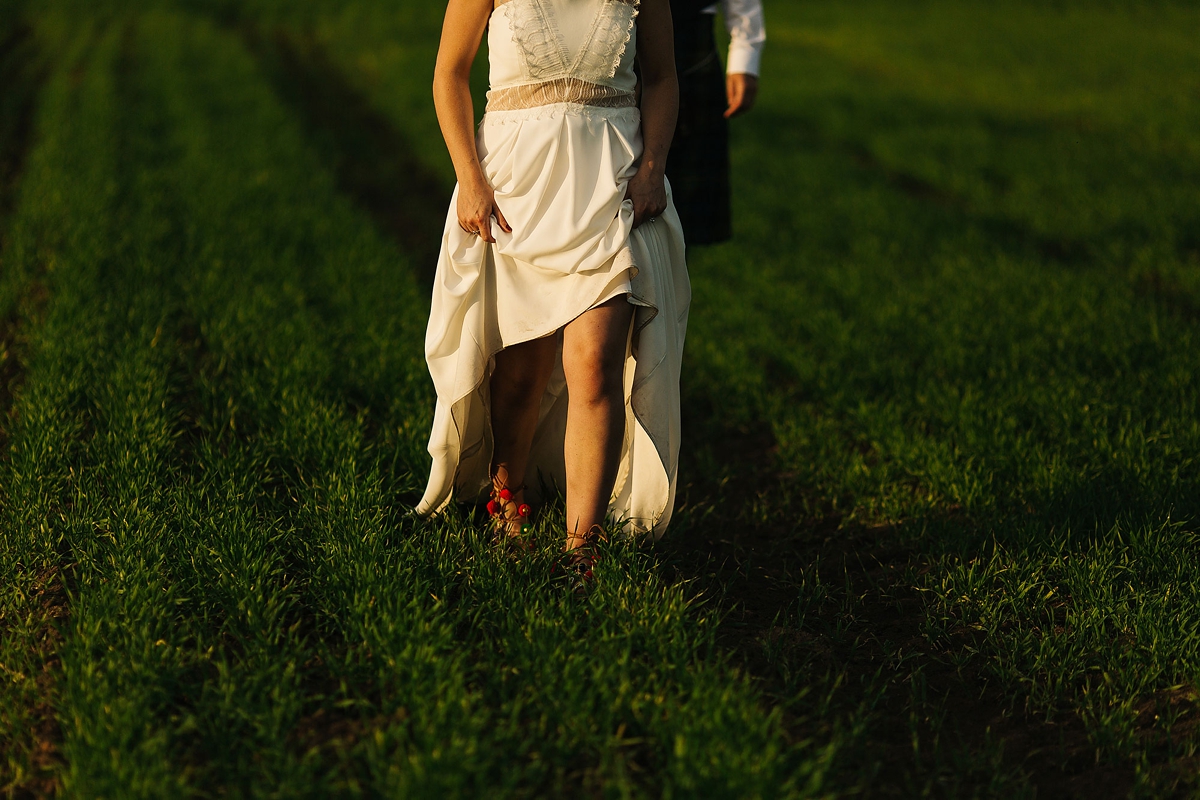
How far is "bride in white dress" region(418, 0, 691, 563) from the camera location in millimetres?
2865

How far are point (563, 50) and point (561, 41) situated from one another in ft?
0.08

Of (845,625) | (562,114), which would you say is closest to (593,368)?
(562,114)

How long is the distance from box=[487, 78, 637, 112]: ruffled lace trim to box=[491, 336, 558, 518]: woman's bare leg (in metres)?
0.71

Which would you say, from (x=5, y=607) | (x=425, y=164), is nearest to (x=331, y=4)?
(x=425, y=164)

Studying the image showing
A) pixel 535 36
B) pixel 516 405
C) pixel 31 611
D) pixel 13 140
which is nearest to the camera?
pixel 31 611

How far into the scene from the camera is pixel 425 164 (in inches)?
397

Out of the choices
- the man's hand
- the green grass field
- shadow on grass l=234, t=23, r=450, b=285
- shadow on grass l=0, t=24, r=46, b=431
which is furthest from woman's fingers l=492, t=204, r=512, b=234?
shadow on grass l=234, t=23, r=450, b=285

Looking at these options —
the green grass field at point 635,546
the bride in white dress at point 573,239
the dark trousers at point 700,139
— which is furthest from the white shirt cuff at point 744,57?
the green grass field at point 635,546

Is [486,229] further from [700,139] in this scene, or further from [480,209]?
[700,139]

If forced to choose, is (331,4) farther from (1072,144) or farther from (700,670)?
(700,670)

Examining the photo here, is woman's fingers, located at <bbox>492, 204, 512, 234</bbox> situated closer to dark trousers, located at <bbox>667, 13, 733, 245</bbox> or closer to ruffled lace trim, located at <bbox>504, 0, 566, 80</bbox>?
ruffled lace trim, located at <bbox>504, 0, 566, 80</bbox>

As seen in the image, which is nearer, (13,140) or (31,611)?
(31,611)

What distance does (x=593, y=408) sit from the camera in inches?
115

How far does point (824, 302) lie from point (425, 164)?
5375 millimetres
